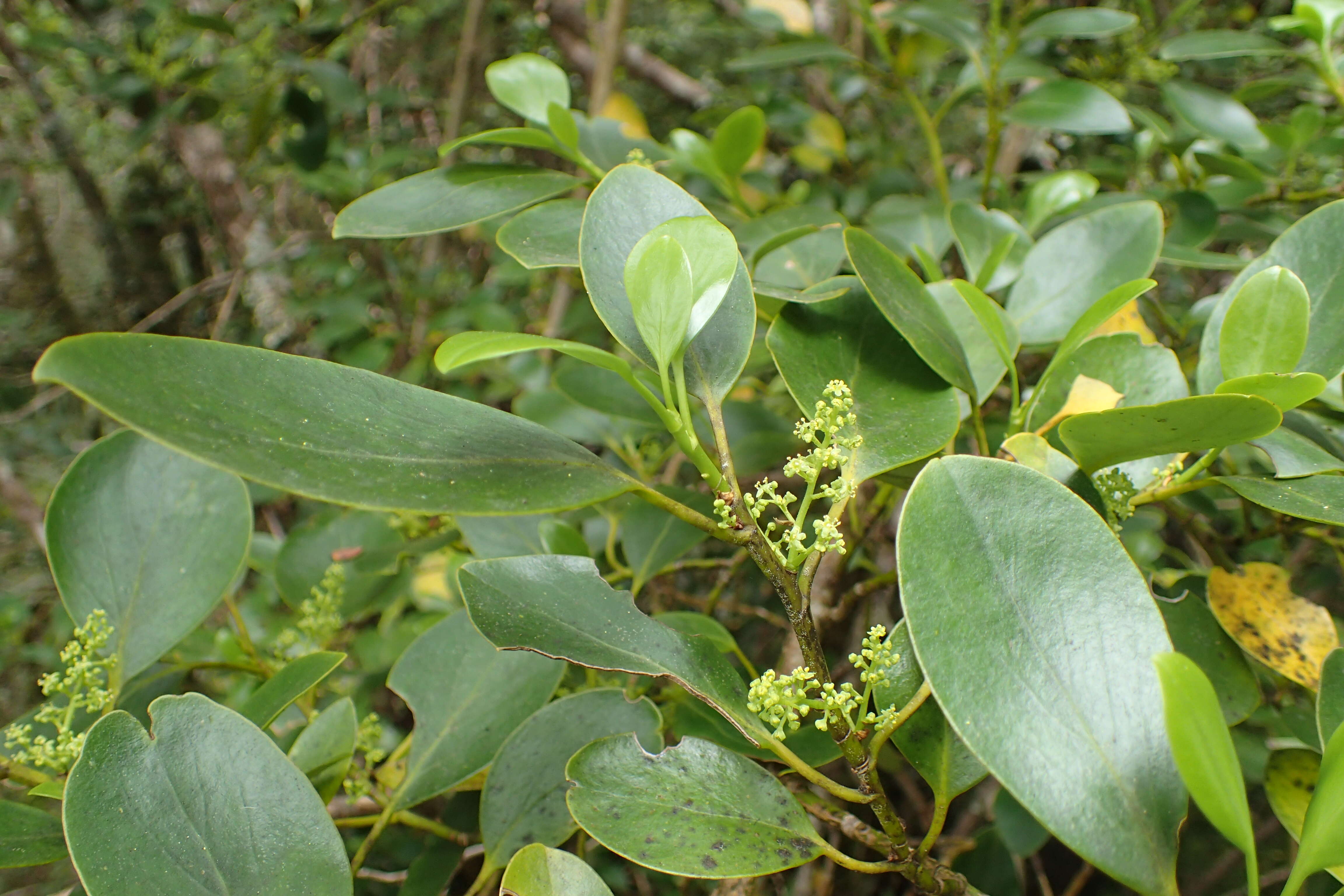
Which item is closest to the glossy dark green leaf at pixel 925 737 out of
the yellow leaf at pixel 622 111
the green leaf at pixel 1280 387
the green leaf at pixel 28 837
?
the green leaf at pixel 1280 387

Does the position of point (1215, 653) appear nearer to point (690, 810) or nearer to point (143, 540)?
point (690, 810)

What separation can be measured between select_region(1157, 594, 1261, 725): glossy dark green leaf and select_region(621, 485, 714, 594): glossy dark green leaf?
28 cm

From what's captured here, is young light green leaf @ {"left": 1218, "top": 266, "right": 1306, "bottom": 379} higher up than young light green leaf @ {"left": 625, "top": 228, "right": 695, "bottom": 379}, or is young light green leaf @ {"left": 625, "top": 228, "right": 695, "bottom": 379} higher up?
young light green leaf @ {"left": 625, "top": 228, "right": 695, "bottom": 379}

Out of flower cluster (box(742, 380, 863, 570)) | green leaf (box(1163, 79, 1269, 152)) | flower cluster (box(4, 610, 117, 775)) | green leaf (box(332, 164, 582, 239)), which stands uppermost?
green leaf (box(332, 164, 582, 239))

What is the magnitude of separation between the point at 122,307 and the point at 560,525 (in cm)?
223

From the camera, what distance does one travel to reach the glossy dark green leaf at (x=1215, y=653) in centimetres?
42

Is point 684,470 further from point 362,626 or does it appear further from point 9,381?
point 9,381

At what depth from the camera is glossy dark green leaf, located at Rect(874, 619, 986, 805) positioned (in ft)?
1.09

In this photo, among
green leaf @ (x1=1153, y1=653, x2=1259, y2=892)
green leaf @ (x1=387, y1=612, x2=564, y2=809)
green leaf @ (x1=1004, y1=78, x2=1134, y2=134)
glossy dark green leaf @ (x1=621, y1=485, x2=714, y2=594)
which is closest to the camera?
green leaf @ (x1=1153, y1=653, x2=1259, y2=892)

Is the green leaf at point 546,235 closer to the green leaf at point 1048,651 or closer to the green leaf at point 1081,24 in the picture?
the green leaf at point 1048,651

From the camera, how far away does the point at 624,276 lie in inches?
13.1

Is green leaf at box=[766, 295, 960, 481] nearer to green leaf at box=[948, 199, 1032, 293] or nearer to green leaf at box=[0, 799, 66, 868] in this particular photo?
green leaf at box=[948, 199, 1032, 293]

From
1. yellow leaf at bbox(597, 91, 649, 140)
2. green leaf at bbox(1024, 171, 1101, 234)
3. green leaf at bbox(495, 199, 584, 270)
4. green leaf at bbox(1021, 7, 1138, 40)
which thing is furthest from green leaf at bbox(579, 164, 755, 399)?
yellow leaf at bbox(597, 91, 649, 140)

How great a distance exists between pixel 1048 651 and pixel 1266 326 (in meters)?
0.18
